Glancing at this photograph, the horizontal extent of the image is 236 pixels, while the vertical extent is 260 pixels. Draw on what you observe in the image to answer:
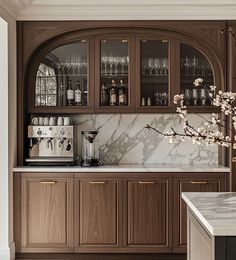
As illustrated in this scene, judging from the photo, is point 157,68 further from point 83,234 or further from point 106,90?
point 83,234

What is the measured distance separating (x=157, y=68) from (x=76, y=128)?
3.67ft

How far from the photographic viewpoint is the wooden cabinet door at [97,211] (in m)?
4.76

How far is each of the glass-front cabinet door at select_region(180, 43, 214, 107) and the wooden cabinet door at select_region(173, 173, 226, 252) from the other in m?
0.81

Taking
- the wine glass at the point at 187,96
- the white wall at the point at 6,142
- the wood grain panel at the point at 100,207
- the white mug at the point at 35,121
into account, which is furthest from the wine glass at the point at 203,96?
the white wall at the point at 6,142

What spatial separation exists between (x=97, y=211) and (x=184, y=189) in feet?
2.90

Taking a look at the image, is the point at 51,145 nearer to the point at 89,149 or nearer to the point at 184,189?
the point at 89,149

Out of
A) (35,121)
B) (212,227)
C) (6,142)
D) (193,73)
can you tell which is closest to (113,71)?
(193,73)

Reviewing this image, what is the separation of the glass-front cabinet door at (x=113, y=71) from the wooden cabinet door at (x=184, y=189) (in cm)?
101

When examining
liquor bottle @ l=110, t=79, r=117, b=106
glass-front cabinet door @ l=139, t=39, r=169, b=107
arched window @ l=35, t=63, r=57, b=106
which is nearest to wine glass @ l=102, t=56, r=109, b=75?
liquor bottle @ l=110, t=79, r=117, b=106

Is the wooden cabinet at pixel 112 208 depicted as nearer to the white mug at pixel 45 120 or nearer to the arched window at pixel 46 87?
the white mug at pixel 45 120

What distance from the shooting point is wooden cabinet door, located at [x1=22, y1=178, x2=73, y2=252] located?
478cm

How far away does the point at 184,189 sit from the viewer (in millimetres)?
4746

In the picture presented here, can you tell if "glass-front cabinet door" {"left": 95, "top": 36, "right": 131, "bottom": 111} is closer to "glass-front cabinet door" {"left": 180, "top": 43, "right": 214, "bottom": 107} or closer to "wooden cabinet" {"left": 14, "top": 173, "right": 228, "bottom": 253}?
"glass-front cabinet door" {"left": 180, "top": 43, "right": 214, "bottom": 107}

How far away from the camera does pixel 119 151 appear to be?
5379mm
